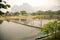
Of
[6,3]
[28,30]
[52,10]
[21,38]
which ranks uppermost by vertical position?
[6,3]

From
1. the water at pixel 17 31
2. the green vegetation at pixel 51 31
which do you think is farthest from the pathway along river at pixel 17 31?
the green vegetation at pixel 51 31

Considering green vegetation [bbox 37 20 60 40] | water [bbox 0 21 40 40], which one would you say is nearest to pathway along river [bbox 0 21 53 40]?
water [bbox 0 21 40 40]

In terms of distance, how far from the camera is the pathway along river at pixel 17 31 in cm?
194

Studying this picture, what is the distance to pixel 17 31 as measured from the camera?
195 cm

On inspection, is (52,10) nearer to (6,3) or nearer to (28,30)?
(28,30)

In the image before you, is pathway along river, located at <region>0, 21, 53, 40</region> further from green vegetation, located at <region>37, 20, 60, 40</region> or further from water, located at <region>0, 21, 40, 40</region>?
green vegetation, located at <region>37, 20, 60, 40</region>

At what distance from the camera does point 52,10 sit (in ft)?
6.48

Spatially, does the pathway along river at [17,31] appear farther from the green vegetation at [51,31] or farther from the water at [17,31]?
the green vegetation at [51,31]

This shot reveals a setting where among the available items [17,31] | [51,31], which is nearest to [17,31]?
[17,31]

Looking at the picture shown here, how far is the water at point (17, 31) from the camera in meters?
1.94

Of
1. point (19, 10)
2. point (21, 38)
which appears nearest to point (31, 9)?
point (19, 10)

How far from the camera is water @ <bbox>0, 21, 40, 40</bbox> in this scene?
1.94 meters

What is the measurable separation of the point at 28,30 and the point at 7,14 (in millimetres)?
417

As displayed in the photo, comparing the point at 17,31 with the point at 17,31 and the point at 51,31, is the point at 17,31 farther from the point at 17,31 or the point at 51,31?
the point at 51,31
